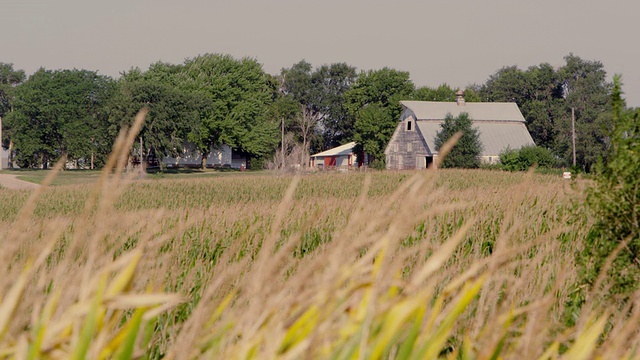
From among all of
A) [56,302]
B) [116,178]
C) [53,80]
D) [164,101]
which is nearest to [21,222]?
[116,178]

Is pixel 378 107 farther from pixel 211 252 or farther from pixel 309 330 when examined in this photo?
pixel 309 330

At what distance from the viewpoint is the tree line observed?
67062 millimetres

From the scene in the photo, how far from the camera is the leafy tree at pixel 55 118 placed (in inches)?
2968

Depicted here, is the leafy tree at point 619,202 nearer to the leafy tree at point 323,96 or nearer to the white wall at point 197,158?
the white wall at point 197,158

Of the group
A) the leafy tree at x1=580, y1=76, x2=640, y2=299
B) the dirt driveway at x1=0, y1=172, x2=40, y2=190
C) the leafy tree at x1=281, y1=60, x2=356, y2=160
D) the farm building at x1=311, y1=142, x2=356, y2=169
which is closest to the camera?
the leafy tree at x1=580, y1=76, x2=640, y2=299

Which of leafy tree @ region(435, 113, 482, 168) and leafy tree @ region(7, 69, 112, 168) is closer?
leafy tree @ region(435, 113, 482, 168)

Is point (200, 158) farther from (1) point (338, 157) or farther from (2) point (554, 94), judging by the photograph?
(2) point (554, 94)

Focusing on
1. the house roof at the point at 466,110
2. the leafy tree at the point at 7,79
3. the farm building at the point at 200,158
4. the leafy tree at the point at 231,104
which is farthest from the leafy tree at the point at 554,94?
the leafy tree at the point at 7,79

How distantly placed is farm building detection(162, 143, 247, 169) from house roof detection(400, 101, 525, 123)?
26385 mm

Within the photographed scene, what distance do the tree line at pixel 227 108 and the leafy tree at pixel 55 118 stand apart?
119 mm

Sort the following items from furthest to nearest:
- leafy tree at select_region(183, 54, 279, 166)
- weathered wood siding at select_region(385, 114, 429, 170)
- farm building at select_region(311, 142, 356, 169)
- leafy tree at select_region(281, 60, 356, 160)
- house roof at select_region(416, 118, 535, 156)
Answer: leafy tree at select_region(281, 60, 356, 160) < farm building at select_region(311, 142, 356, 169) < leafy tree at select_region(183, 54, 279, 166) < weathered wood siding at select_region(385, 114, 429, 170) < house roof at select_region(416, 118, 535, 156)

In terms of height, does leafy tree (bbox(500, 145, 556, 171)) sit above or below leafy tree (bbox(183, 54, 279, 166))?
below

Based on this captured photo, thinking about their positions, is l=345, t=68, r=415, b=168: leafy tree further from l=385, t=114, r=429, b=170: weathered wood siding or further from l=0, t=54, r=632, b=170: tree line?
l=385, t=114, r=429, b=170: weathered wood siding

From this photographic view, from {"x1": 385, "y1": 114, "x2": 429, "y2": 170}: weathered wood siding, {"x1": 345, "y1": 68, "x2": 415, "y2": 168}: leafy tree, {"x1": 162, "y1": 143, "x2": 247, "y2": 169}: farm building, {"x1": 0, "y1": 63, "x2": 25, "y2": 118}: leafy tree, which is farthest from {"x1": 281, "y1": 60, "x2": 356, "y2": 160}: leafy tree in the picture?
{"x1": 0, "y1": 63, "x2": 25, "y2": 118}: leafy tree
